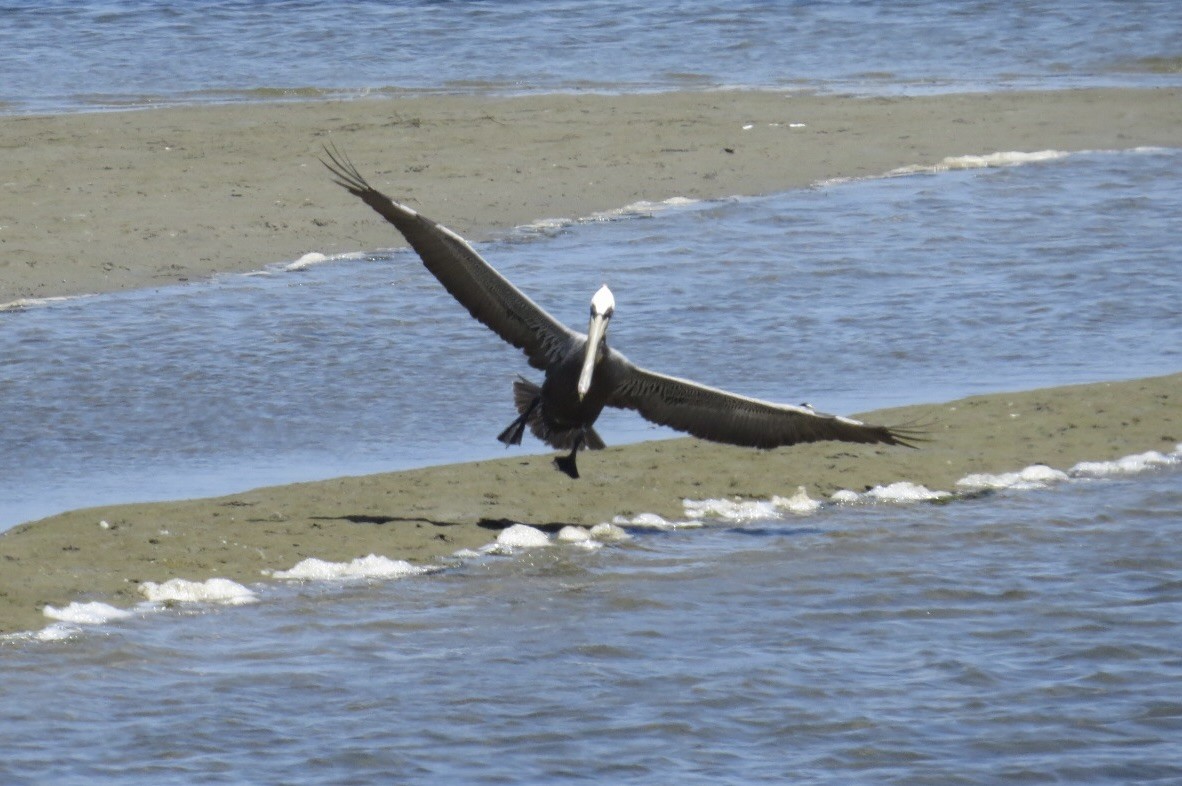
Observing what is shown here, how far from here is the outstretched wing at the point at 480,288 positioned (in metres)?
8.45

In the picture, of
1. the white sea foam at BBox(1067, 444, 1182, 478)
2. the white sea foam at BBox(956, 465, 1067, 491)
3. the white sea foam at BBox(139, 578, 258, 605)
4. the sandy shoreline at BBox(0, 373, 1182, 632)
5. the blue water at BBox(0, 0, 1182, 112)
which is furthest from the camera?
the blue water at BBox(0, 0, 1182, 112)

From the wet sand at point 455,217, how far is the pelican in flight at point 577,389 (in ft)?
1.30

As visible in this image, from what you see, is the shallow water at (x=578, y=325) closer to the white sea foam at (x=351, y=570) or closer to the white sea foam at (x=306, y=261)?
the white sea foam at (x=306, y=261)

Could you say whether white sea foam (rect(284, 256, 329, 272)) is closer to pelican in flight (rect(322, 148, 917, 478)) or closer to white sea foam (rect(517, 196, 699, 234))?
white sea foam (rect(517, 196, 699, 234))

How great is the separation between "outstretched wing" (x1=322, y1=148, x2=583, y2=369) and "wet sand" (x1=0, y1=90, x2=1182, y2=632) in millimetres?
675

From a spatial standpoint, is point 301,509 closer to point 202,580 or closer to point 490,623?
point 202,580

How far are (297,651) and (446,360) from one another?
4317 millimetres

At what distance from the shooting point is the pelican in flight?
815 centimetres

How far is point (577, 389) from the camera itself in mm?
8078

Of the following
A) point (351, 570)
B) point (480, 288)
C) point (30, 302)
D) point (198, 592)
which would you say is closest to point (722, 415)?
point (480, 288)

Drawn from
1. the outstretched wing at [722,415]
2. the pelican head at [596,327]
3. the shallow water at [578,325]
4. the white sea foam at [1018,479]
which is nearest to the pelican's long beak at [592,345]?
the pelican head at [596,327]

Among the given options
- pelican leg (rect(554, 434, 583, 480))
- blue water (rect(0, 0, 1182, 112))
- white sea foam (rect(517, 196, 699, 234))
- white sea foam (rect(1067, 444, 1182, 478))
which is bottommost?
white sea foam (rect(1067, 444, 1182, 478))

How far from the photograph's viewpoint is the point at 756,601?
743 centimetres

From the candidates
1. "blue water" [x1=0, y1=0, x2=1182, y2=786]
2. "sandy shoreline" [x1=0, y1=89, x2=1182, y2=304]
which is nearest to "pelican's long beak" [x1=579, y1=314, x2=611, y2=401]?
"blue water" [x1=0, y1=0, x2=1182, y2=786]
